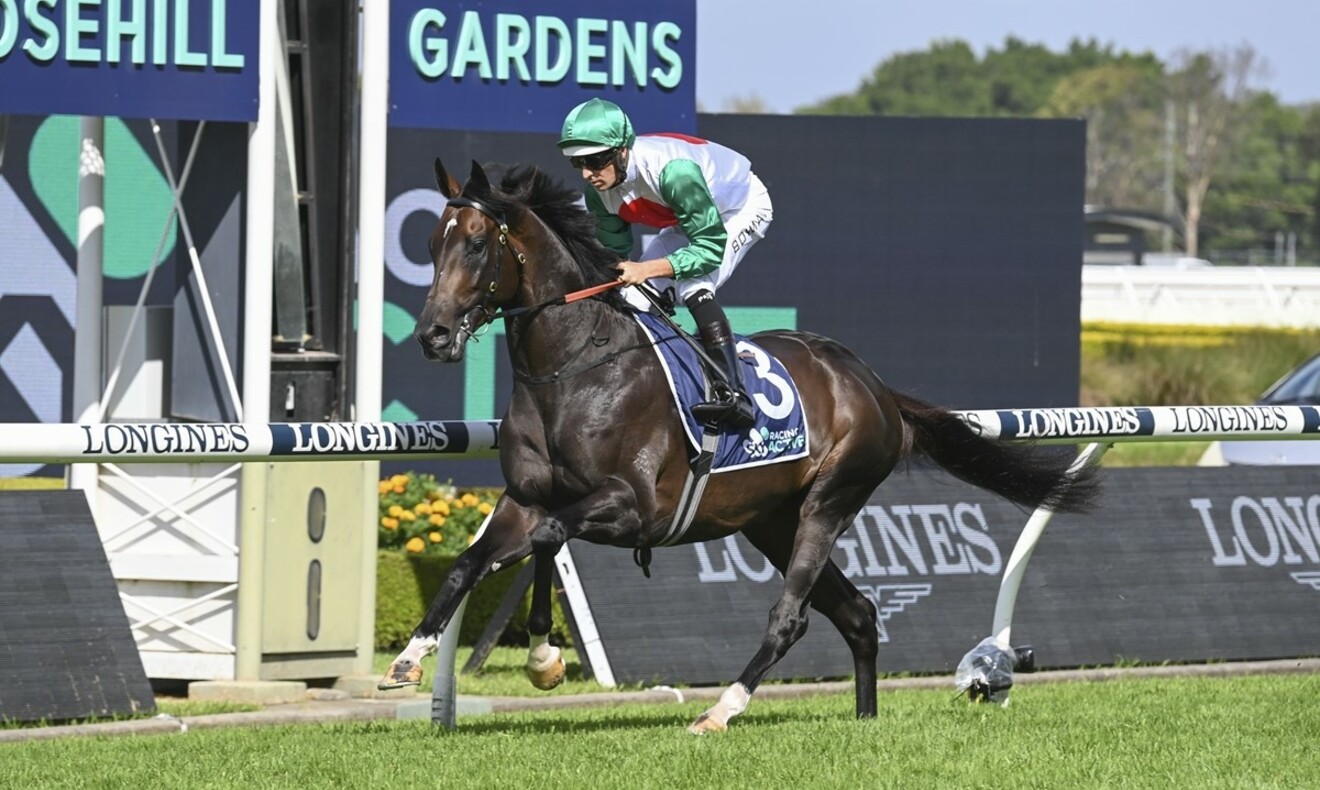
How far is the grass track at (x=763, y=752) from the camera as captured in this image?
5578mm

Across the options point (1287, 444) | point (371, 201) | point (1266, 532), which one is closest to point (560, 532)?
point (371, 201)

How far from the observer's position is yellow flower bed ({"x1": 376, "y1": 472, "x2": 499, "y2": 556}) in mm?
11273

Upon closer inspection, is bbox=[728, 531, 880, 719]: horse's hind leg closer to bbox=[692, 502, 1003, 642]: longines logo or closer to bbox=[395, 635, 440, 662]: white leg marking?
bbox=[692, 502, 1003, 642]: longines logo

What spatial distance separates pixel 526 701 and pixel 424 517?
314 centimetres

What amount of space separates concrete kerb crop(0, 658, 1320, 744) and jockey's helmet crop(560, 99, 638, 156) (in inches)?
85.7

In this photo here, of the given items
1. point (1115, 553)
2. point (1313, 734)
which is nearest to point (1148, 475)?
point (1115, 553)

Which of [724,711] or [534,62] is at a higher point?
[534,62]

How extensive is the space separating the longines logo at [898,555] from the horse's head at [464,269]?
2.82 meters

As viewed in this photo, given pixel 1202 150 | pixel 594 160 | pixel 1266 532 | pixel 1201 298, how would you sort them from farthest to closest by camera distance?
1. pixel 1202 150
2. pixel 1201 298
3. pixel 1266 532
4. pixel 594 160

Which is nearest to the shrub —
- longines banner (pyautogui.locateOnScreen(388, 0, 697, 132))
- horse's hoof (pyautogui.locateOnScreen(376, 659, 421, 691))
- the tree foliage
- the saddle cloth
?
longines banner (pyautogui.locateOnScreen(388, 0, 697, 132))

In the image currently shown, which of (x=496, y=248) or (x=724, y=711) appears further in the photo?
(x=724, y=711)

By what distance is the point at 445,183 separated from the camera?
646 cm

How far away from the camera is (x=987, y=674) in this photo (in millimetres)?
7484

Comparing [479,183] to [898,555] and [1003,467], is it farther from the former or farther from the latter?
[898,555]
